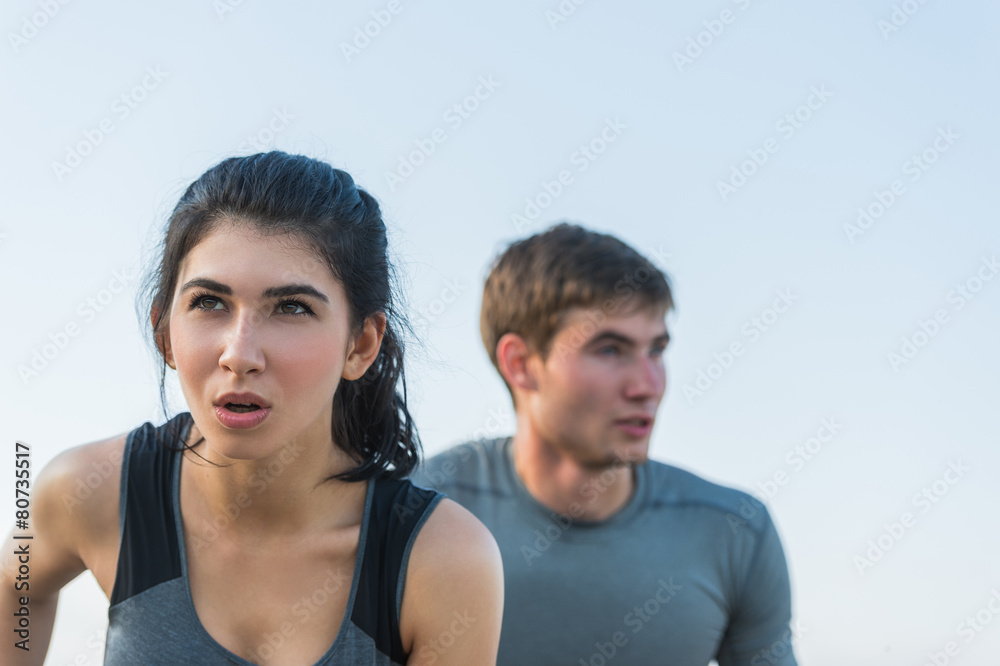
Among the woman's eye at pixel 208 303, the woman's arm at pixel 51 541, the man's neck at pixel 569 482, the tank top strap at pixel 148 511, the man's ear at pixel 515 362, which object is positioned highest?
the man's ear at pixel 515 362

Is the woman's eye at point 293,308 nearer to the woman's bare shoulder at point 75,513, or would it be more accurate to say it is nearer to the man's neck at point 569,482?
the woman's bare shoulder at point 75,513

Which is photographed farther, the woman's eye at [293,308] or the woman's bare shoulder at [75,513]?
the woman's bare shoulder at [75,513]

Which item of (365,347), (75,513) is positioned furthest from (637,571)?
(75,513)

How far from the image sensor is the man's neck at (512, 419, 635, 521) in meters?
4.29

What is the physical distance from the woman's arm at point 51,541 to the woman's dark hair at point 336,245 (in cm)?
29

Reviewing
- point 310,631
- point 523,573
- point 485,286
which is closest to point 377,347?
point 310,631

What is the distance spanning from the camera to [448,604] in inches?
103

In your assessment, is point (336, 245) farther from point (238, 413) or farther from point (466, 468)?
point (466, 468)

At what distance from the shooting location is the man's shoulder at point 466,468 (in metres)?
4.38

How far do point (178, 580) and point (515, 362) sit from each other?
92.9 inches

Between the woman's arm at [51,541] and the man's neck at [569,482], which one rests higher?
the man's neck at [569,482]

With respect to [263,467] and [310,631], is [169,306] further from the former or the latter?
[310,631]

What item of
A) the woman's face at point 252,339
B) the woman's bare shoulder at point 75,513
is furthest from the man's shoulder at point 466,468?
the woman's face at point 252,339

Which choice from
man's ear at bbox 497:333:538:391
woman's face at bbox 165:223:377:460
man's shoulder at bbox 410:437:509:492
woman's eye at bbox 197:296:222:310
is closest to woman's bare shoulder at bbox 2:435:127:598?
woman's face at bbox 165:223:377:460
